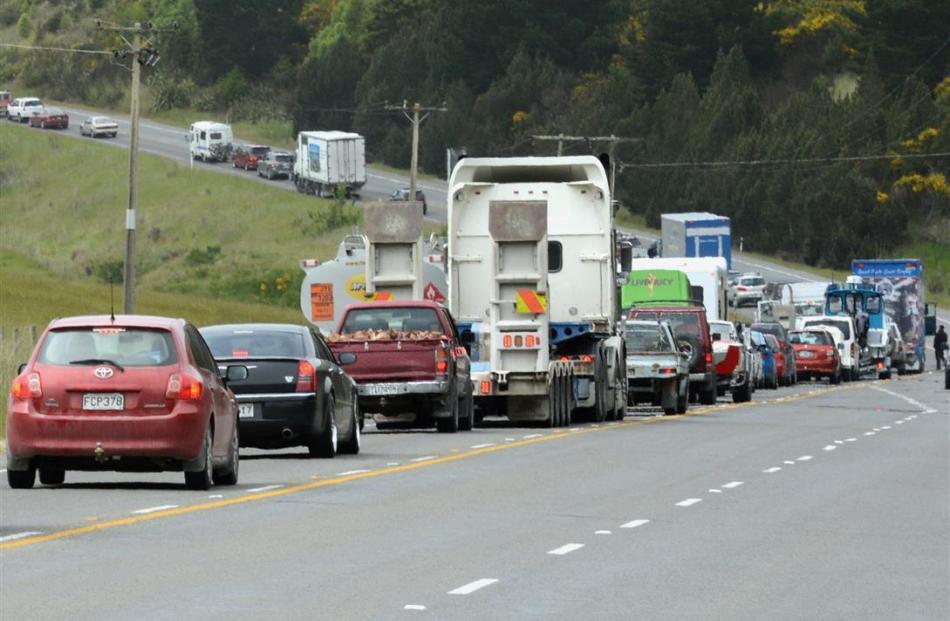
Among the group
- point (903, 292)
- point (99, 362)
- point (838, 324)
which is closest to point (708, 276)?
point (838, 324)

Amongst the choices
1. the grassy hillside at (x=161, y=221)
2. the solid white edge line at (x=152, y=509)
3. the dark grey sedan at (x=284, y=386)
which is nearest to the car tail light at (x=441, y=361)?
the dark grey sedan at (x=284, y=386)

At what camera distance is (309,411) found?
25.0m

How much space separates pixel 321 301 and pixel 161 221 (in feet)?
250

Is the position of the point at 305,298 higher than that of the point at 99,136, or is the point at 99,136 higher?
the point at 99,136

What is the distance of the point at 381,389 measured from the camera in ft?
102

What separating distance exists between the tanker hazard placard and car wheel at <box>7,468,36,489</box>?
24.4m

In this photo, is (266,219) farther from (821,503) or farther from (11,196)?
(821,503)

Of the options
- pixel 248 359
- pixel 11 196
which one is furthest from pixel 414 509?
pixel 11 196

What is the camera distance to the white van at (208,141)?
13250 centimetres

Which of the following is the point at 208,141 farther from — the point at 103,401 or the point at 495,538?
the point at 495,538

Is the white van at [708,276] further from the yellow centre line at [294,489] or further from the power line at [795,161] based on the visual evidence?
the power line at [795,161]

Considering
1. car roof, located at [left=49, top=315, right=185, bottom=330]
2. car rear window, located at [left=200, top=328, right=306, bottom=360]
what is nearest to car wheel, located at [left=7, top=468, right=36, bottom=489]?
car roof, located at [left=49, top=315, right=185, bottom=330]

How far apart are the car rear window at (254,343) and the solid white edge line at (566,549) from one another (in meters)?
9.87

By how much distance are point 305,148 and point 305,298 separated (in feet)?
253
